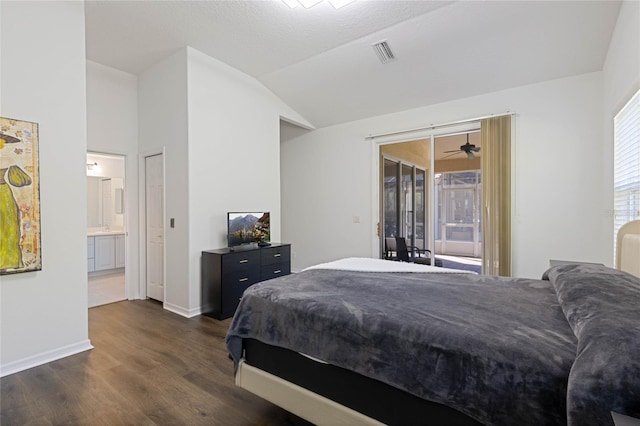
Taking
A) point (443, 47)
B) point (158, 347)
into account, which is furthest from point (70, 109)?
point (443, 47)

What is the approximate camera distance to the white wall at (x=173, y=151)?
377cm

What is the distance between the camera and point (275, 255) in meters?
4.30

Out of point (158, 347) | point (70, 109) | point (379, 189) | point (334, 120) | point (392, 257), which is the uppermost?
point (334, 120)

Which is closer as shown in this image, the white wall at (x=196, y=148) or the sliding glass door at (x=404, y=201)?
the white wall at (x=196, y=148)

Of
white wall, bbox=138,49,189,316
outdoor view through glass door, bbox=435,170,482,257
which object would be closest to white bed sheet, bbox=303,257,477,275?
white wall, bbox=138,49,189,316

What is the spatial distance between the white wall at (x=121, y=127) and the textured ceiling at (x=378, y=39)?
0.20 m

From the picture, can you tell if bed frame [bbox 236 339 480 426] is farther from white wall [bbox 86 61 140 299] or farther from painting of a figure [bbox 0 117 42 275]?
white wall [bbox 86 61 140 299]

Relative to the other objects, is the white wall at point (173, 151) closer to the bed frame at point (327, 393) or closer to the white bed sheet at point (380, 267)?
the white bed sheet at point (380, 267)

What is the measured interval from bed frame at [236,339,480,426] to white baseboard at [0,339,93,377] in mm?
1861

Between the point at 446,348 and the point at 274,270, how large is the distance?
3251mm

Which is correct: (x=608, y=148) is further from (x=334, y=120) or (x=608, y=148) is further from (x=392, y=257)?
(x=334, y=120)

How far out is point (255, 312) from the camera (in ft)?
6.39

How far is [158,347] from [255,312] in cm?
157

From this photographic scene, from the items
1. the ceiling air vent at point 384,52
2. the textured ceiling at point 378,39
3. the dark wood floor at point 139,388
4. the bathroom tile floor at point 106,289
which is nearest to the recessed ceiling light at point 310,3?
the textured ceiling at point 378,39
